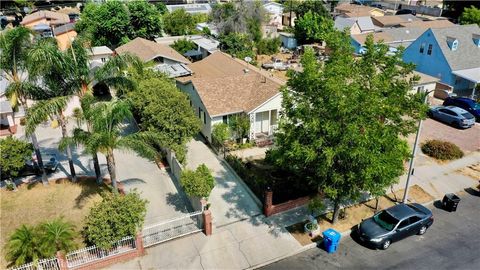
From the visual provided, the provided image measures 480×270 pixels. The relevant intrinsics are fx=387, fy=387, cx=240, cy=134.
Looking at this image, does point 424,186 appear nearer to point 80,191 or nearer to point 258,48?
point 80,191

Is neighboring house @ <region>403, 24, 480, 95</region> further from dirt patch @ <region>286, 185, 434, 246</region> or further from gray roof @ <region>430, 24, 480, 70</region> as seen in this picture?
dirt patch @ <region>286, 185, 434, 246</region>

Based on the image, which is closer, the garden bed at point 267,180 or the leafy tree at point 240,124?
the garden bed at point 267,180

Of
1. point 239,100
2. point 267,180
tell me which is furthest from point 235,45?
point 267,180

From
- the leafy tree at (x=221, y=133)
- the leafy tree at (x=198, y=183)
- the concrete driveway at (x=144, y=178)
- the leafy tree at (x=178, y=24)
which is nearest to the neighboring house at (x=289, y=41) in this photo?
the leafy tree at (x=178, y=24)

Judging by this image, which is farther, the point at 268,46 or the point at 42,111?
the point at 268,46

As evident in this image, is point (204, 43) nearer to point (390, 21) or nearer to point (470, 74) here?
point (470, 74)

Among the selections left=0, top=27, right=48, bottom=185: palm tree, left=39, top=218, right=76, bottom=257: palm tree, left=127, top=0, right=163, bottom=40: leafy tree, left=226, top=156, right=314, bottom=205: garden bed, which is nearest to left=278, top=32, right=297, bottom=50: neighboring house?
left=127, top=0, right=163, bottom=40: leafy tree

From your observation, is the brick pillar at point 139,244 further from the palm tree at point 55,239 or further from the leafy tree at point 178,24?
the leafy tree at point 178,24
